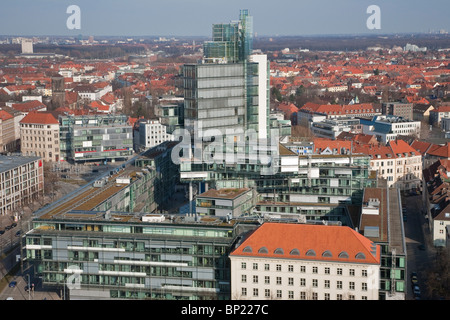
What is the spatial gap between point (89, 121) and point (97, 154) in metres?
2.63

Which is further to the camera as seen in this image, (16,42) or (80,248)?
(16,42)

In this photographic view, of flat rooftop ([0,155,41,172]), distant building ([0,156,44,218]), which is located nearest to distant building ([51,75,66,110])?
flat rooftop ([0,155,41,172])

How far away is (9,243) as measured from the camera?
32781 millimetres

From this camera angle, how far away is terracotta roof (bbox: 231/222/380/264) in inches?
840

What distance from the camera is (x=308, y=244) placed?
71.6 feet

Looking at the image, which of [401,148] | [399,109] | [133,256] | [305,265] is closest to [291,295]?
[305,265]

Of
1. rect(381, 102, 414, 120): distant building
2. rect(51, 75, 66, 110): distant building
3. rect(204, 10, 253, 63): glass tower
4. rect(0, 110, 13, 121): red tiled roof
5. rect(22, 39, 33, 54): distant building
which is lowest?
rect(381, 102, 414, 120): distant building

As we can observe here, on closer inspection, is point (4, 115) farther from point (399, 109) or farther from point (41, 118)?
point (399, 109)

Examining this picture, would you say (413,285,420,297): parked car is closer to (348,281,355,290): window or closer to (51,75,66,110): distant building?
(348,281,355,290): window

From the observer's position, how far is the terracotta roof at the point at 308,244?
840 inches

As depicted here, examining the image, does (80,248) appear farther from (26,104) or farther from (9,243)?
(26,104)
